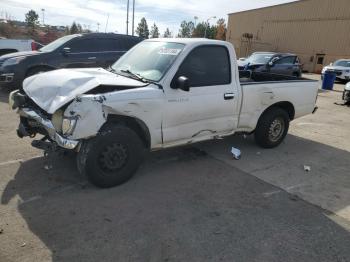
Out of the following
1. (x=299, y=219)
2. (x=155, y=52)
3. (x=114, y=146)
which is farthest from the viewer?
(x=155, y=52)

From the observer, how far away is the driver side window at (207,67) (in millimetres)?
4848

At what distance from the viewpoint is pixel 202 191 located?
4.43m

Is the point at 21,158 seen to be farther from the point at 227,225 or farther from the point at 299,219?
the point at 299,219

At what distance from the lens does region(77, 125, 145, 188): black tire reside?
408 cm

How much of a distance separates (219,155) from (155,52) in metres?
2.02

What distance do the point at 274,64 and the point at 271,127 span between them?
11183 millimetres

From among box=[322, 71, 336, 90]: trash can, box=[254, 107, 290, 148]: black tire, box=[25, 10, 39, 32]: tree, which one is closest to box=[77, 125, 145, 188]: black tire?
box=[254, 107, 290, 148]: black tire

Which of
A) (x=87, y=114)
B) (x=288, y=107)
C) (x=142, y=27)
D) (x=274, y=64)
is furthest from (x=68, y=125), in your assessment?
(x=142, y=27)

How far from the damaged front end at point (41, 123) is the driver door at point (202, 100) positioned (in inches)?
50.5

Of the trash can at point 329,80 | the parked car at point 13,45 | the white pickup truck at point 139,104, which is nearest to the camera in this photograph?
the white pickup truck at point 139,104

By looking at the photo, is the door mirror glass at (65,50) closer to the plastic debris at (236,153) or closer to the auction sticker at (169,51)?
the auction sticker at (169,51)

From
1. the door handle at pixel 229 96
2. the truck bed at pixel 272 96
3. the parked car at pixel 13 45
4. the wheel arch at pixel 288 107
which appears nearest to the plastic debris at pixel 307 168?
the truck bed at pixel 272 96

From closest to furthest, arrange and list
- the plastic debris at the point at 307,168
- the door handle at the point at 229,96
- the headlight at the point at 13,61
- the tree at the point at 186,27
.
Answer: the door handle at the point at 229,96 < the plastic debris at the point at 307,168 < the headlight at the point at 13,61 < the tree at the point at 186,27

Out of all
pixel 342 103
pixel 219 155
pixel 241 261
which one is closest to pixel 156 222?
pixel 241 261
